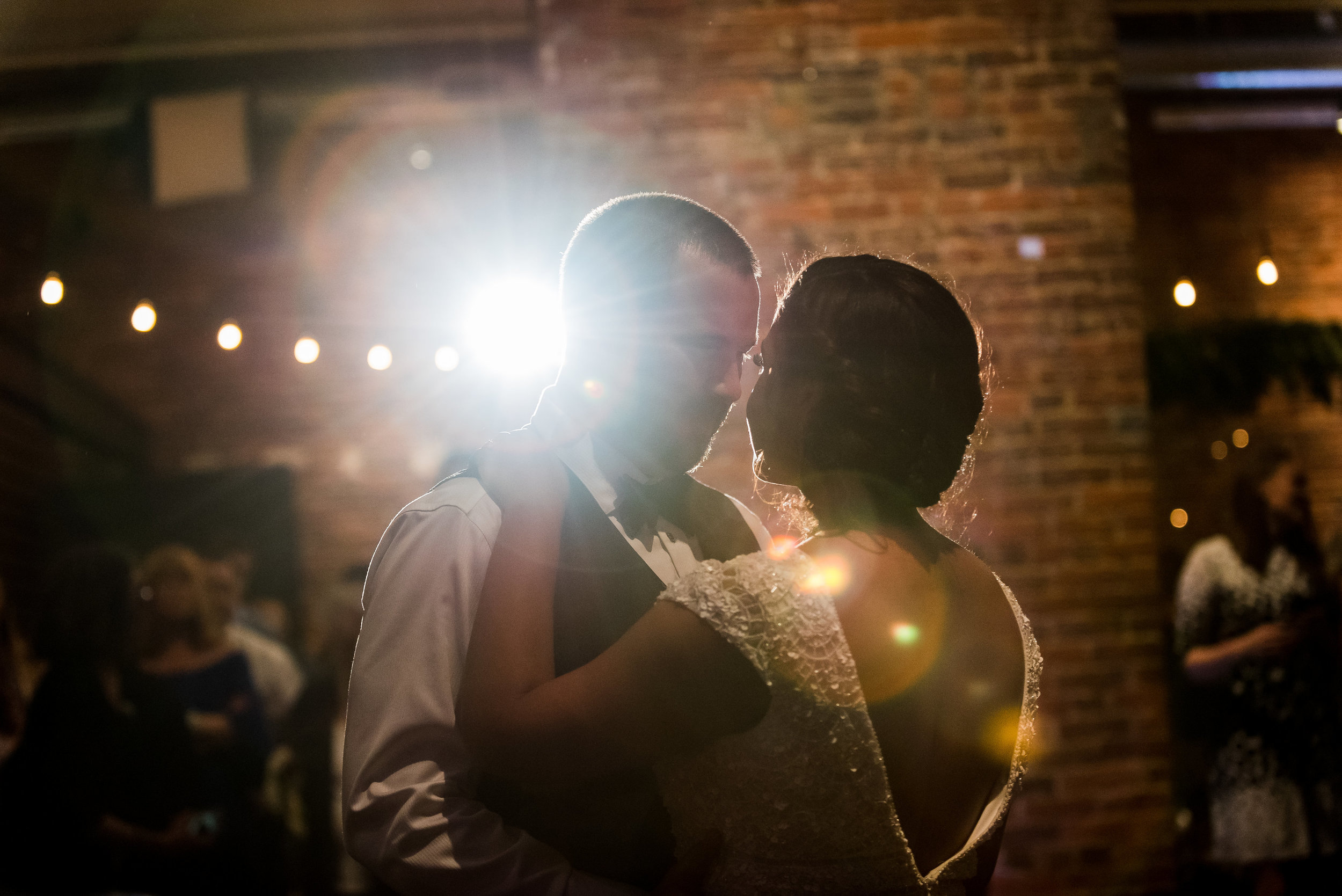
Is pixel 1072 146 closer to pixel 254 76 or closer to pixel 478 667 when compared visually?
pixel 478 667

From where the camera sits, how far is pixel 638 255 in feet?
4.99

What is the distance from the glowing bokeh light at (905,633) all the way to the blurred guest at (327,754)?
353 centimetres

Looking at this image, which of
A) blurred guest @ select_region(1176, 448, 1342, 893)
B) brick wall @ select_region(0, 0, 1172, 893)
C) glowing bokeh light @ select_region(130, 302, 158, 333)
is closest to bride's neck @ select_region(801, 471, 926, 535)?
brick wall @ select_region(0, 0, 1172, 893)

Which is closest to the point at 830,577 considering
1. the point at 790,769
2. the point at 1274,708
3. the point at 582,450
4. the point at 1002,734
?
the point at 790,769

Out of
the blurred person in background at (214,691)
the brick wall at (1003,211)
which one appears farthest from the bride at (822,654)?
the blurred person in background at (214,691)

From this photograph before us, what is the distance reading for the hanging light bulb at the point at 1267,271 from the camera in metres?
5.56

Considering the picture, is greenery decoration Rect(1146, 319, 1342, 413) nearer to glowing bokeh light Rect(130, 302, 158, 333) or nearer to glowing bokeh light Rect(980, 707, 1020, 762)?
glowing bokeh light Rect(980, 707, 1020, 762)

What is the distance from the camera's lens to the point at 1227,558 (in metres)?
3.46

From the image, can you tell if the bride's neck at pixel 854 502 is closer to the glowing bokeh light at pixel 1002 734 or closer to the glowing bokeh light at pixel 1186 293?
the glowing bokeh light at pixel 1002 734

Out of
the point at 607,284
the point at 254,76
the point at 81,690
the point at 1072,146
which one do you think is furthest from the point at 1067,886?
the point at 254,76

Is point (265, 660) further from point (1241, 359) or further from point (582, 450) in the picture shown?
point (1241, 359)

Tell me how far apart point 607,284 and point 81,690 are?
2125 millimetres

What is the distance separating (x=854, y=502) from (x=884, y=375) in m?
0.16

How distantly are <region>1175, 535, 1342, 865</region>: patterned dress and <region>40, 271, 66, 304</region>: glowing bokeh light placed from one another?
18.3 ft
